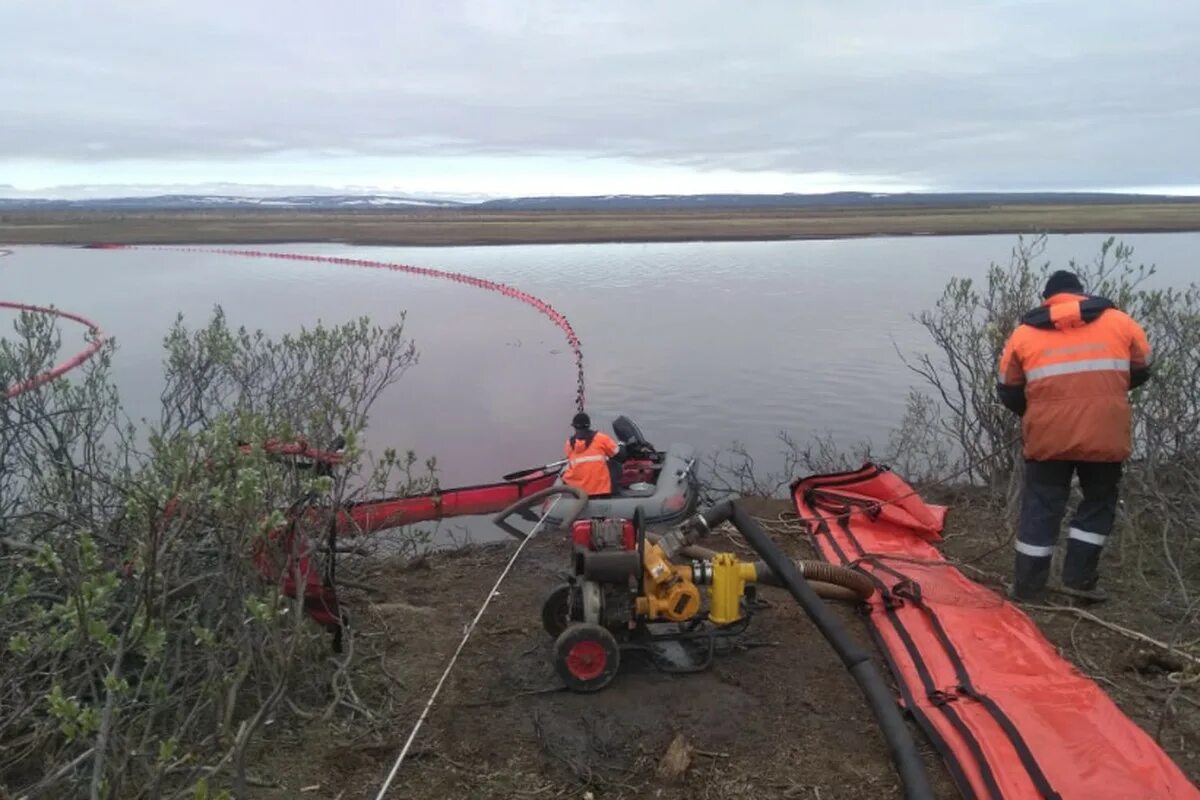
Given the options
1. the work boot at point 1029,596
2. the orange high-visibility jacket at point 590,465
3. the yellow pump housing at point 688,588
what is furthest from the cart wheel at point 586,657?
the orange high-visibility jacket at point 590,465

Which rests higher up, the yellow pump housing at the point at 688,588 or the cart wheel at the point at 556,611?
A: the yellow pump housing at the point at 688,588

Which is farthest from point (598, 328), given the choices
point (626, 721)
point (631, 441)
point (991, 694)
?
point (991, 694)

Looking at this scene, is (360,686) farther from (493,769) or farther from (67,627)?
(67,627)

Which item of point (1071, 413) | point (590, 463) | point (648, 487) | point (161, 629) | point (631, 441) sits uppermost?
point (1071, 413)

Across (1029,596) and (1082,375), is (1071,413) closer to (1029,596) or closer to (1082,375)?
(1082,375)

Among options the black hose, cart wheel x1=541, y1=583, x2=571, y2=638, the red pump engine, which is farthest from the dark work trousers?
cart wheel x1=541, y1=583, x2=571, y2=638

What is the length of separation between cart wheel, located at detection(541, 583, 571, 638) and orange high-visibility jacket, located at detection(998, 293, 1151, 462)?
2694mm

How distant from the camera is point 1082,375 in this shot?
4.62m

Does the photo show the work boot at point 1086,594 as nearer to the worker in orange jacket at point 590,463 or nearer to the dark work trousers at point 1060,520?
the dark work trousers at point 1060,520

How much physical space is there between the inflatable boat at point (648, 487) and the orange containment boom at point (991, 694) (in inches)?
78.6

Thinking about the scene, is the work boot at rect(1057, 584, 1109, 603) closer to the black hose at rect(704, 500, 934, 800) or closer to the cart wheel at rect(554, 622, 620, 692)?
the black hose at rect(704, 500, 934, 800)

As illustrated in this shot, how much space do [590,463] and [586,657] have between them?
333cm

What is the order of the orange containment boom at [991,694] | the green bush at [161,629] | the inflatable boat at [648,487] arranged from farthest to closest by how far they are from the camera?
the inflatable boat at [648,487], the orange containment boom at [991,694], the green bush at [161,629]

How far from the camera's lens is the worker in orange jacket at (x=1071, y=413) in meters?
4.61
